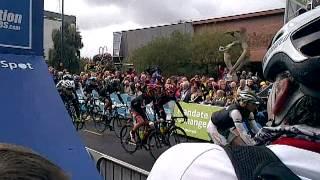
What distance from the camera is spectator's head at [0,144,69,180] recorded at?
110 centimetres

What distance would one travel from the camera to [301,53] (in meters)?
1.21

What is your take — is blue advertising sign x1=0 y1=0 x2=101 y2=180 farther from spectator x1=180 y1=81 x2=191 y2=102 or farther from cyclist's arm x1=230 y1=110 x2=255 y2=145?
spectator x1=180 y1=81 x2=191 y2=102

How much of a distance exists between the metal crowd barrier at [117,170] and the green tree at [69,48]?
52.0 metres

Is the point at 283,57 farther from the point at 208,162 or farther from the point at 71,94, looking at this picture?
the point at 71,94

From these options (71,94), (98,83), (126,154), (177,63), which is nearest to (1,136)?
(126,154)

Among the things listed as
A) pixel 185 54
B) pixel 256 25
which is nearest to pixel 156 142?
pixel 185 54

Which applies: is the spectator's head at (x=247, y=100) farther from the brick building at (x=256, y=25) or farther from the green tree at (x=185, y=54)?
the brick building at (x=256, y=25)

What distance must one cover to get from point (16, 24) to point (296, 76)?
253cm

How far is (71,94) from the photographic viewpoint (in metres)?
14.6

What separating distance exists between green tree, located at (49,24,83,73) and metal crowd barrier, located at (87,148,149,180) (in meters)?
52.0

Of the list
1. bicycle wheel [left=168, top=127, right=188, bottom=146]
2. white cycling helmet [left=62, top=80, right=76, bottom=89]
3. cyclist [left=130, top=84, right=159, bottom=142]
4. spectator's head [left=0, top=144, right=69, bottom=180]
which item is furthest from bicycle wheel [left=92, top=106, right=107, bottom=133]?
spectator's head [left=0, top=144, right=69, bottom=180]

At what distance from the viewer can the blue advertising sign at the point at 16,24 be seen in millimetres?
3209

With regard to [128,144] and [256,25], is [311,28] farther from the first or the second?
[256,25]

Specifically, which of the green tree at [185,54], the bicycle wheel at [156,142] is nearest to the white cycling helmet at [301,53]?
the bicycle wheel at [156,142]
